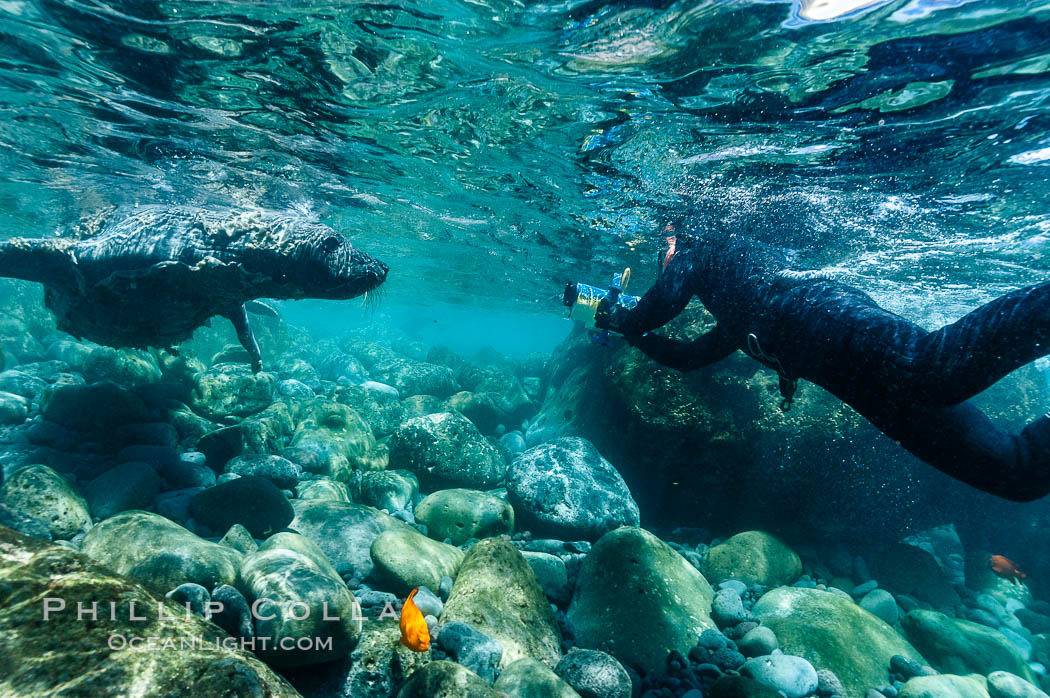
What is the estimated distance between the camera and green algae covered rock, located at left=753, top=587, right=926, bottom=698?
4.71 m

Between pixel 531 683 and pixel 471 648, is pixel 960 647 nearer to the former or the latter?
pixel 531 683

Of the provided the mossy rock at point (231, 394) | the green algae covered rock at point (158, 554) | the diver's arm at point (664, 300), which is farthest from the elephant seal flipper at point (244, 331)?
the diver's arm at point (664, 300)

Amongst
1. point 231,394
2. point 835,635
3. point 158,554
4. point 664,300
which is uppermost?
point 664,300

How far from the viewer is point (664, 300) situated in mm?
4863

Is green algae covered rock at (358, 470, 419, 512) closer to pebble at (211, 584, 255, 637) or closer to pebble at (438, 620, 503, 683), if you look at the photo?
pebble at (438, 620, 503, 683)

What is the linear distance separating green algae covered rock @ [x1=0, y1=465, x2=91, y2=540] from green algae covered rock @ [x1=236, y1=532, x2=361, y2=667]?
8.98ft

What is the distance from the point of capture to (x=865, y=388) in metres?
3.39

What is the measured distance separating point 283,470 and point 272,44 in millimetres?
6271

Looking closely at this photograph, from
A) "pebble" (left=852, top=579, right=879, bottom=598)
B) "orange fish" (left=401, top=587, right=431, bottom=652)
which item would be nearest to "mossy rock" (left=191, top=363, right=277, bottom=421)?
"orange fish" (left=401, top=587, right=431, bottom=652)

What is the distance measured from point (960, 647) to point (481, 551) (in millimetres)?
6339

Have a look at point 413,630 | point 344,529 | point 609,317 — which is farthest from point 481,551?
point 609,317

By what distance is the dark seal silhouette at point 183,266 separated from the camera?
6.12 meters

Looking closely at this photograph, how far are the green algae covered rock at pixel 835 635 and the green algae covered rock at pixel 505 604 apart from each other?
2.84 m

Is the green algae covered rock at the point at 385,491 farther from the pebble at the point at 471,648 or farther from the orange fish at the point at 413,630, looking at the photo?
the orange fish at the point at 413,630
